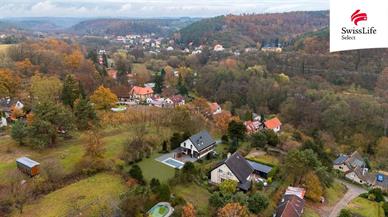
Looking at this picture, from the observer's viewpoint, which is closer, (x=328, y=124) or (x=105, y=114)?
(x=105, y=114)

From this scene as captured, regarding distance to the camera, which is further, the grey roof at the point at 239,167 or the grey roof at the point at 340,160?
the grey roof at the point at 340,160

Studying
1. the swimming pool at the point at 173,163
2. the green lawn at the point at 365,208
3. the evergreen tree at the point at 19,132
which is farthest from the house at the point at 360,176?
the evergreen tree at the point at 19,132

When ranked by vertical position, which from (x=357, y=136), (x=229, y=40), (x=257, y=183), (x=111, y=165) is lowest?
(x=357, y=136)

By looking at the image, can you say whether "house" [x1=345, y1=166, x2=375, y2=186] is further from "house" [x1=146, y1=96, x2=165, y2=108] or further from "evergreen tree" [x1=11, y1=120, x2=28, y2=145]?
"evergreen tree" [x1=11, y1=120, x2=28, y2=145]

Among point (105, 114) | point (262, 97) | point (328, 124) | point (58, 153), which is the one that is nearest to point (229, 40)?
point (262, 97)

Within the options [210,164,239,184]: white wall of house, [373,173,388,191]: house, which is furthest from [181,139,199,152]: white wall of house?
[373,173,388,191]: house

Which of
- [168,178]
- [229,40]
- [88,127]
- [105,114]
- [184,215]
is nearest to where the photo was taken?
[184,215]

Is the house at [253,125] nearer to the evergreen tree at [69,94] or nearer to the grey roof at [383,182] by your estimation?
the grey roof at [383,182]

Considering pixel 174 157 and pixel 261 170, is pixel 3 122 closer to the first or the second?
pixel 174 157

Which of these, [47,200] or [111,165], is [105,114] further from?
[47,200]
